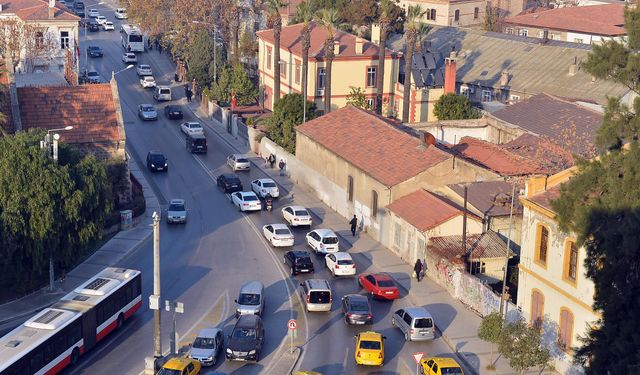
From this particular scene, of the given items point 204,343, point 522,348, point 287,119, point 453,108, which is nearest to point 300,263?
point 204,343

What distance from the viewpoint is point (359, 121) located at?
235ft

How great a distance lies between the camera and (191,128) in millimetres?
88875

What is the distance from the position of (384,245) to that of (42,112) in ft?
76.8

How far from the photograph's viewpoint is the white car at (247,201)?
67812 millimetres

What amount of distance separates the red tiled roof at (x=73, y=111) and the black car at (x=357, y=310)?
2189 cm

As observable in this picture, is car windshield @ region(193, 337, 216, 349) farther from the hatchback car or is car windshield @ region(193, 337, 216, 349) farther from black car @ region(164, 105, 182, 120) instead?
black car @ region(164, 105, 182, 120)

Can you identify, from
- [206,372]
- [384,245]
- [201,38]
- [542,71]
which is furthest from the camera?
[201,38]

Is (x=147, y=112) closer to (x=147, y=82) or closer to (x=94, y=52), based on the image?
(x=147, y=82)

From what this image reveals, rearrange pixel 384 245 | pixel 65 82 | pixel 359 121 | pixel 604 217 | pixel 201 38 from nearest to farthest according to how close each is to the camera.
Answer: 1. pixel 604 217
2. pixel 384 245
3. pixel 359 121
4. pixel 65 82
5. pixel 201 38

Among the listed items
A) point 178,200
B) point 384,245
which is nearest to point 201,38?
point 178,200

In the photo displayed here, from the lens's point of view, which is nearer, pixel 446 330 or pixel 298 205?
pixel 446 330

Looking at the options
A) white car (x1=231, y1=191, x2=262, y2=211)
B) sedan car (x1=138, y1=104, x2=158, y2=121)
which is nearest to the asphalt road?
white car (x1=231, y1=191, x2=262, y2=211)

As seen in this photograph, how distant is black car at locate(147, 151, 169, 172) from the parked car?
33.9 m

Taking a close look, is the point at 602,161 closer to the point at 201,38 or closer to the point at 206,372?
the point at 206,372
